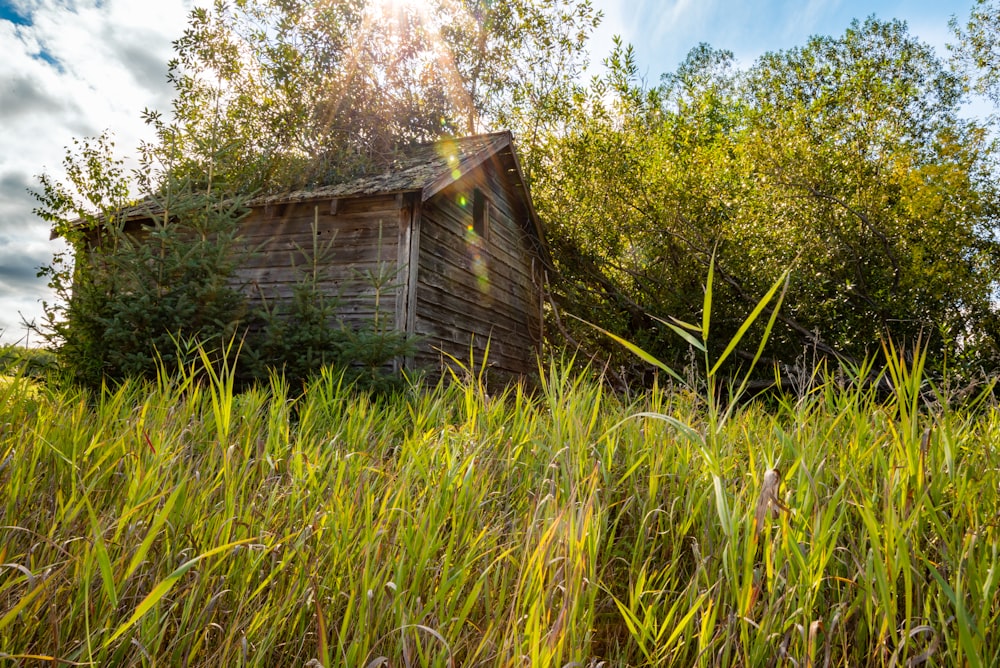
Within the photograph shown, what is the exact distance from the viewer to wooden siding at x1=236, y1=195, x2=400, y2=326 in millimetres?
10297

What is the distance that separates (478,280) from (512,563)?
1057 centimetres

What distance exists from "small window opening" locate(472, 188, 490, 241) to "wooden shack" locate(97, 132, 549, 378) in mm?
23

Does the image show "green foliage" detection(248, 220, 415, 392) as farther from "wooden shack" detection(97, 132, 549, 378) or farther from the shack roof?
the shack roof

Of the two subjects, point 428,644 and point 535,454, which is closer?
point 428,644

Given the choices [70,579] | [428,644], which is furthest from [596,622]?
[70,579]

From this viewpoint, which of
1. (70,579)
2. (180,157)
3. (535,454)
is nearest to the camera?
(70,579)

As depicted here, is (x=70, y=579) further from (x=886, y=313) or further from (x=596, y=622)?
(x=886, y=313)

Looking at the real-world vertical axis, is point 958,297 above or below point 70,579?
above

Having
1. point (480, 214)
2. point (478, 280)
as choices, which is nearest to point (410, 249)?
point (478, 280)

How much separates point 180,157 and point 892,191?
44.7 feet

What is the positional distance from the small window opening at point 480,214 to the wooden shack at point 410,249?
0.08ft

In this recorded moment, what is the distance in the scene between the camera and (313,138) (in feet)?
45.5

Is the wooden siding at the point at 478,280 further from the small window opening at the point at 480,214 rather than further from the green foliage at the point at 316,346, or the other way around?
the green foliage at the point at 316,346

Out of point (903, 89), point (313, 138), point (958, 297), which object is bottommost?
point (958, 297)
